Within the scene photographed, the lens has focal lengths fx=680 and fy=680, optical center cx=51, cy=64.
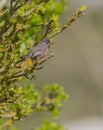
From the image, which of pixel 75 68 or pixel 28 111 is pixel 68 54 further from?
pixel 28 111

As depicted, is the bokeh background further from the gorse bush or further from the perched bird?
the perched bird

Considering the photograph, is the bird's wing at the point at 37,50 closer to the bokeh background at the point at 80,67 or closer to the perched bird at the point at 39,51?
the perched bird at the point at 39,51

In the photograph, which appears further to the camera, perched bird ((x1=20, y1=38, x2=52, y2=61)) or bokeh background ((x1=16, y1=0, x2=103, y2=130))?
bokeh background ((x1=16, y1=0, x2=103, y2=130))

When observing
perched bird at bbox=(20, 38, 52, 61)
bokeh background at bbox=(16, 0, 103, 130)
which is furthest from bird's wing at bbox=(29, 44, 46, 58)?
bokeh background at bbox=(16, 0, 103, 130)

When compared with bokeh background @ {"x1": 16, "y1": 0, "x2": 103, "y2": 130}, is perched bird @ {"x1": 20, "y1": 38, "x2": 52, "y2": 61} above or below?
below

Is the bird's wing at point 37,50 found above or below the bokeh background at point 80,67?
below

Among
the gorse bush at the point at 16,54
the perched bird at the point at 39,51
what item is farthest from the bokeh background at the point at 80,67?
the perched bird at the point at 39,51
